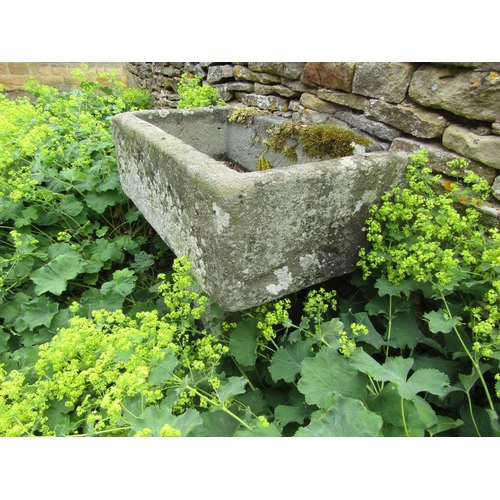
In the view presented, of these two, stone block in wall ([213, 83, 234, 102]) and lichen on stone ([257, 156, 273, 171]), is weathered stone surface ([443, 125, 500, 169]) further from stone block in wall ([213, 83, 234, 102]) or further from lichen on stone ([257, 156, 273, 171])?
stone block in wall ([213, 83, 234, 102])

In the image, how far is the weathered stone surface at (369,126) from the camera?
1.99 metres

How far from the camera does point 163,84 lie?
5066mm

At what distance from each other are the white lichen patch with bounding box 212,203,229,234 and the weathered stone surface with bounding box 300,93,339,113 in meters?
1.42

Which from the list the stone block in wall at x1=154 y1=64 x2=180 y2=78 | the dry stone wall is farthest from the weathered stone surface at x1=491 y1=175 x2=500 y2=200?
the dry stone wall

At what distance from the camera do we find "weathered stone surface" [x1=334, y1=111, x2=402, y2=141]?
78.2 inches

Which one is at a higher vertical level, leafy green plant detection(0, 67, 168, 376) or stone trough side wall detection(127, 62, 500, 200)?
stone trough side wall detection(127, 62, 500, 200)

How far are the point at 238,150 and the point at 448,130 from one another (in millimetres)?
1795

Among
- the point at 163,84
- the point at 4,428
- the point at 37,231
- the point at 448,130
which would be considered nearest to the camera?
the point at 4,428

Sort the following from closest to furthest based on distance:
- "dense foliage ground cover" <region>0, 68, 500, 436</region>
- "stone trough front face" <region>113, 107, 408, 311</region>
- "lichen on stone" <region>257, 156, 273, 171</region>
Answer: "dense foliage ground cover" <region>0, 68, 500, 436</region> < "stone trough front face" <region>113, 107, 408, 311</region> < "lichen on stone" <region>257, 156, 273, 171</region>

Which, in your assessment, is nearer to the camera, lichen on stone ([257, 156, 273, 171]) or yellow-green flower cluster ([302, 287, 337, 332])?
yellow-green flower cluster ([302, 287, 337, 332])

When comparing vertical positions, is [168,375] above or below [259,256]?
below

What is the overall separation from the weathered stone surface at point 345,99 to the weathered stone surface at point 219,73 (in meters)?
1.32

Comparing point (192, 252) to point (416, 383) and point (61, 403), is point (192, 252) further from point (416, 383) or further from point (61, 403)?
point (416, 383)

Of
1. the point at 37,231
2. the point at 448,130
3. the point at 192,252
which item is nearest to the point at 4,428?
the point at 192,252
